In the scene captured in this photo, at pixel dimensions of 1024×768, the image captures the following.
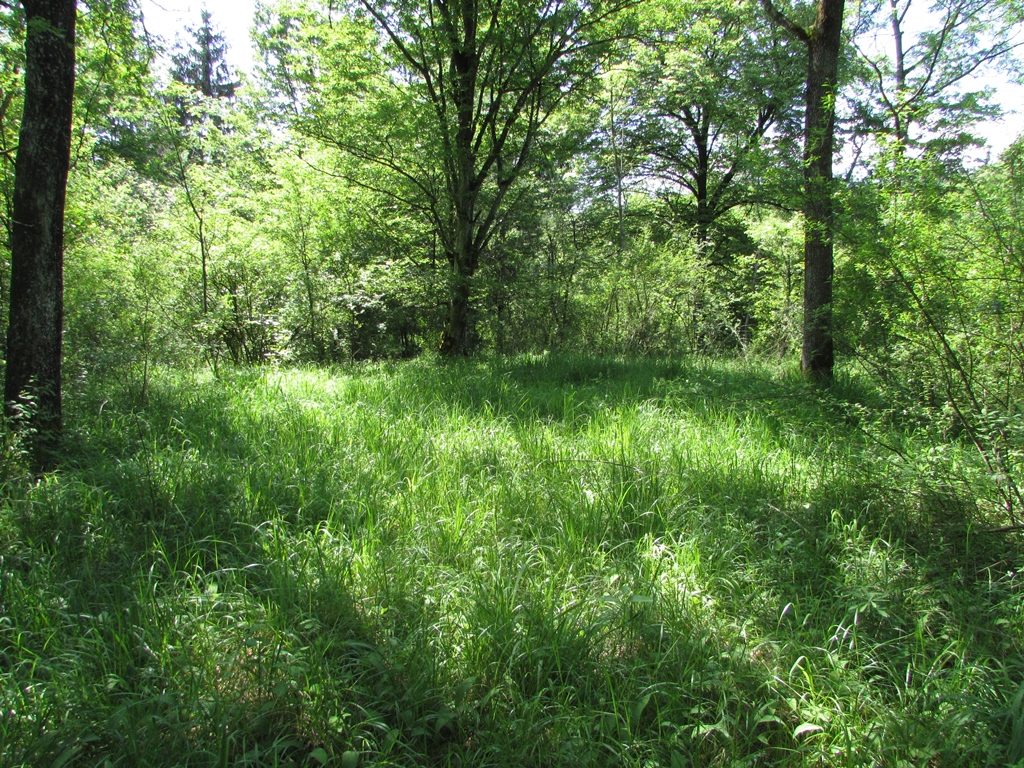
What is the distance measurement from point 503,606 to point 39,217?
4385 millimetres

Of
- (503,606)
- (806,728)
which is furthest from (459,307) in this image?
(806,728)

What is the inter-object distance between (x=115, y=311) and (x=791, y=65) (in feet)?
55.0

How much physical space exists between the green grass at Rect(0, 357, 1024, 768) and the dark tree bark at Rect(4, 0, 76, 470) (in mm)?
499

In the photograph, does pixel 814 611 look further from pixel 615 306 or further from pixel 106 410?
pixel 615 306

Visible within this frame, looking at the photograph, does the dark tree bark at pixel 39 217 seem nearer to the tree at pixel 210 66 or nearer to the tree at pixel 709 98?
the tree at pixel 709 98

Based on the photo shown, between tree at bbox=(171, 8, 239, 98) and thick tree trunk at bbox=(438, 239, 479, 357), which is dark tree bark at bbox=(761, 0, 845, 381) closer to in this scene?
thick tree trunk at bbox=(438, 239, 479, 357)

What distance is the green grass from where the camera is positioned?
1685mm

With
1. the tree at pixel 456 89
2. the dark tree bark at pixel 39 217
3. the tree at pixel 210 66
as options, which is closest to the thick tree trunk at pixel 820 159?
the tree at pixel 456 89

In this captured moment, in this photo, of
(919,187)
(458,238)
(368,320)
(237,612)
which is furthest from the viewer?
(368,320)

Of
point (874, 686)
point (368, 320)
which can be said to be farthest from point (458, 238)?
point (874, 686)

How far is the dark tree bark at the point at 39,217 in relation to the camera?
362 centimetres

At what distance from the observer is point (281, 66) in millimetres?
12289

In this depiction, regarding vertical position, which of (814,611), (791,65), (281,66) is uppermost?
(791,65)

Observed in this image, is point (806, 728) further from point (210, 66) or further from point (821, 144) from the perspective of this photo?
point (210, 66)
